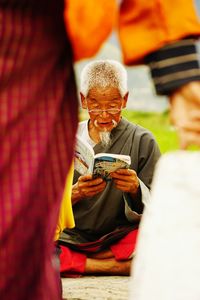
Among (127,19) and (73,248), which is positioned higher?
(127,19)

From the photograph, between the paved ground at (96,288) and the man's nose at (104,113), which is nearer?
the paved ground at (96,288)

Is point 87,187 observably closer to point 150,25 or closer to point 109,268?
point 109,268

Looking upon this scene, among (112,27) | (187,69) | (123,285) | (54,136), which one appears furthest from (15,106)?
(123,285)

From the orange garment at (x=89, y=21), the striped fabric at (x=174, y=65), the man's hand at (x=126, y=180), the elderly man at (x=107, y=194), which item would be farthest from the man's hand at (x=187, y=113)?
the elderly man at (x=107, y=194)

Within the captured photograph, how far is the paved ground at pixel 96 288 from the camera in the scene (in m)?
3.25

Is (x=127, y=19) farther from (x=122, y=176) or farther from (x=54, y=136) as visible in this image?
(x=122, y=176)

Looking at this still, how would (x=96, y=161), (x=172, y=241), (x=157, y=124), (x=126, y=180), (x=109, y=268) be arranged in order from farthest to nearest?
(x=157, y=124) < (x=109, y=268) < (x=126, y=180) < (x=96, y=161) < (x=172, y=241)

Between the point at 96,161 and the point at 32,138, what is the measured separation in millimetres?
1773

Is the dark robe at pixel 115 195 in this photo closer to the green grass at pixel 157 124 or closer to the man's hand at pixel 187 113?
the man's hand at pixel 187 113

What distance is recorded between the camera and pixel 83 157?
3439mm

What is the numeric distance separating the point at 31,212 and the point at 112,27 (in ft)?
1.36

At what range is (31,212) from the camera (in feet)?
5.28

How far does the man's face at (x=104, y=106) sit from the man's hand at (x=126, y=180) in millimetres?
381

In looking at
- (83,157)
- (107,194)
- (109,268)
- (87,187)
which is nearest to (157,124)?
(107,194)
